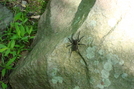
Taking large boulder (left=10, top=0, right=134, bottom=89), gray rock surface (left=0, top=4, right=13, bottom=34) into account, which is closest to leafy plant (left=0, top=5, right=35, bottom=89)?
gray rock surface (left=0, top=4, right=13, bottom=34)

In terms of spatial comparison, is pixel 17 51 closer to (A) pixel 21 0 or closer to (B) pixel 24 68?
(B) pixel 24 68

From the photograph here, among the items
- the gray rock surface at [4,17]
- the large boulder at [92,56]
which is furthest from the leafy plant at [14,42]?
the large boulder at [92,56]

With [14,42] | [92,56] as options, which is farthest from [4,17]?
[92,56]

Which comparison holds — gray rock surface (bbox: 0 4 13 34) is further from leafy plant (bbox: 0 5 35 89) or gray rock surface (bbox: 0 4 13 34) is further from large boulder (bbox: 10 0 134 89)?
large boulder (bbox: 10 0 134 89)

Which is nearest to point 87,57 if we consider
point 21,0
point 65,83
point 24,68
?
point 65,83

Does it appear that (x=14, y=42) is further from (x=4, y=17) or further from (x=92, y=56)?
(x=92, y=56)

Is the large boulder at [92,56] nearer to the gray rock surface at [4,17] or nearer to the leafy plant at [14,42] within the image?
the leafy plant at [14,42]
